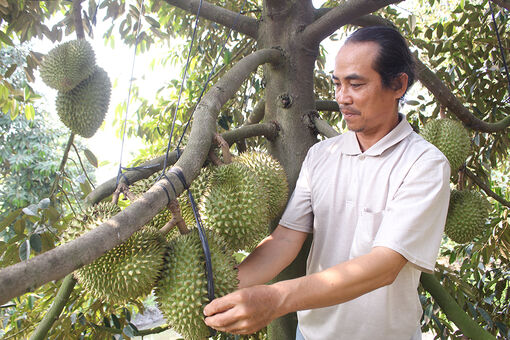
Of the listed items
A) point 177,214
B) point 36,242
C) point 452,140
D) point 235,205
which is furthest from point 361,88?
point 36,242

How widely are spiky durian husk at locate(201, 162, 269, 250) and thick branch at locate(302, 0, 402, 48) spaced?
2.46 feet

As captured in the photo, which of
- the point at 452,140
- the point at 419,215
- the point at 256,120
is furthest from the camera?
the point at 256,120

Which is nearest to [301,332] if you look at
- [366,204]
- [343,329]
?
[343,329]

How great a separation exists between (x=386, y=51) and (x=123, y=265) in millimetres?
906

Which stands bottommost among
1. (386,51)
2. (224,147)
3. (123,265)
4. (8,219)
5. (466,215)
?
(466,215)

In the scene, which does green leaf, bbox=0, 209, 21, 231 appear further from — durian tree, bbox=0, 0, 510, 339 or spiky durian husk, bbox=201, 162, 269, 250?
spiky durian husk, bbox=201, 162, 269, 250

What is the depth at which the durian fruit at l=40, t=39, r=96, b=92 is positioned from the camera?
138 cm

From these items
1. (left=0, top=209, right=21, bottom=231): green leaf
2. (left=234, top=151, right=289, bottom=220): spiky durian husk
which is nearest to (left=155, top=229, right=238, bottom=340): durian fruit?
(left=234, top=151, right=289, bottom=220): spiky durian husk

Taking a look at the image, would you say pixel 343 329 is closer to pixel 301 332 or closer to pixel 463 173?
pixel 301 332

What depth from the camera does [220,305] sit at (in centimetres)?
75

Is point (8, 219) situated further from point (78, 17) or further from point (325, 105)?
point (325, 105)

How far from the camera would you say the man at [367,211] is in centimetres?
96

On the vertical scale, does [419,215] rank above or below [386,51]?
below

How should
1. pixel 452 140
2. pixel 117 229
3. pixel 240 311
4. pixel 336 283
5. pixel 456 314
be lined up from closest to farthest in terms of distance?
pixel 117 229 < pixel 240 311 < pixel 336 283 < pixel 456 314 < pixel 452 140
